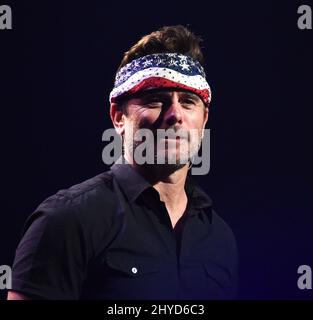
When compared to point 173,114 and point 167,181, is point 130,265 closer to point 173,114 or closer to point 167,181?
point 167,181

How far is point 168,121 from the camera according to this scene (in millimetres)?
1646

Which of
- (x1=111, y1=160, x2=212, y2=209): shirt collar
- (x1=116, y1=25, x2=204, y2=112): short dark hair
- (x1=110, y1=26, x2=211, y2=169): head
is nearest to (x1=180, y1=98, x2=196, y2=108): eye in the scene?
(x1=110, y1=26, x2=211, y2=169): head

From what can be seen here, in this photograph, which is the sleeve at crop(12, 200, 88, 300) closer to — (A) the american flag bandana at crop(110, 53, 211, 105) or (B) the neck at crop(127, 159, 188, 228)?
(B) the neck at crop(127, 159, 188, 228)

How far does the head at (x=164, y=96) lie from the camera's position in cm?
166

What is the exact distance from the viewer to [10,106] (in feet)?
6.78

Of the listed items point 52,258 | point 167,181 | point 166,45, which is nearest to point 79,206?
point 52,258

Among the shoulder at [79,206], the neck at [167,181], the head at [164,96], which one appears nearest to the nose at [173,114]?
the head at [164,96]

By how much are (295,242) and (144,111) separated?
1.03 m

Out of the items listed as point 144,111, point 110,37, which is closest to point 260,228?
point 144,111

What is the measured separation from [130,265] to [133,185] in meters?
0.27

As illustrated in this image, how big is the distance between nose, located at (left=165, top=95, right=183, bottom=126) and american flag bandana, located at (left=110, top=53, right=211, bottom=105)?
0.06 meters

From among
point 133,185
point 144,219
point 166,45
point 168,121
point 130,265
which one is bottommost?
point 130,265

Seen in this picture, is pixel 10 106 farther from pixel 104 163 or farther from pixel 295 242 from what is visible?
pixel 295 242

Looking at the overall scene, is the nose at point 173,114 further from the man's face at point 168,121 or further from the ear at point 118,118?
the ear at point 118,118
